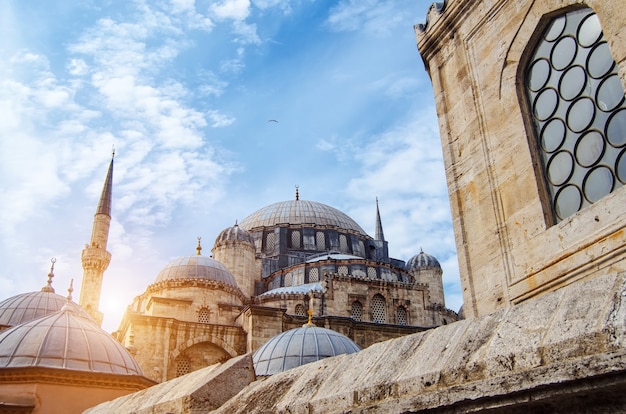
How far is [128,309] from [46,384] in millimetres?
21306

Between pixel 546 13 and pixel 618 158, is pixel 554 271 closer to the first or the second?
pixel 618 158

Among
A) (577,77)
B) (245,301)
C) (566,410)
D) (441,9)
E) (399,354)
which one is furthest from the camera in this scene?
(245,301)

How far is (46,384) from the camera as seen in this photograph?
9.88 m

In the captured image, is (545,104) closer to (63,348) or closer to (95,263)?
(63,348)

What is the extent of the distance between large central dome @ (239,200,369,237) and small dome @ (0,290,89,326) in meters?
19.4

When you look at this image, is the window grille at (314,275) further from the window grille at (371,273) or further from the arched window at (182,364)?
the arched window at (182,364)

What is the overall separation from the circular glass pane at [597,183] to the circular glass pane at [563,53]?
1.27m

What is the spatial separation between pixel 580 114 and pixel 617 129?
1.71 feet

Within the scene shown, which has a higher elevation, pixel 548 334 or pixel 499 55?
pixel 499 55

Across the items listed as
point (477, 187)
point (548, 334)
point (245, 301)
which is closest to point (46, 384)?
point (477, 187)

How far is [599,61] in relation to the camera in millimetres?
5781

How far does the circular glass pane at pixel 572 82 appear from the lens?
5988 mm

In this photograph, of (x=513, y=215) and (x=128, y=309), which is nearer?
(x=513, y=215)

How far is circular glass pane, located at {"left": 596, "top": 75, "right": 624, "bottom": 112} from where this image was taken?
5.52 m
